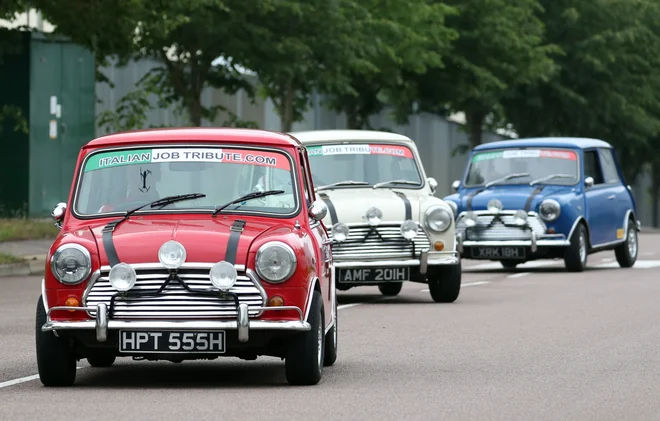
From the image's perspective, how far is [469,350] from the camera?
13.2 m

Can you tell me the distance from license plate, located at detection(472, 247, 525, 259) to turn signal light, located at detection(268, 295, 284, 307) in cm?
1483

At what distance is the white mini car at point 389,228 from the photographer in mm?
18031

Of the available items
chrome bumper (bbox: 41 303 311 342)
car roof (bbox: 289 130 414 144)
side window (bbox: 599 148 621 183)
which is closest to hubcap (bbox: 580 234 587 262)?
side window (bbox: 599 148 621 183)

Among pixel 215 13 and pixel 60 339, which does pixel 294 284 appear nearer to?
pixel 60 339

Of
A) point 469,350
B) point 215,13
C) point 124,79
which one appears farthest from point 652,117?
point 469,350

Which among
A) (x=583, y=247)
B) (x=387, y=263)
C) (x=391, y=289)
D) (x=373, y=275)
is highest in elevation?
(x=387, y=263)

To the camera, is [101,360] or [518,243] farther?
[518,243]

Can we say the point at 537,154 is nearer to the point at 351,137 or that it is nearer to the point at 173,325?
the point at 351,137

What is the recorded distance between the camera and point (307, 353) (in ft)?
34.1

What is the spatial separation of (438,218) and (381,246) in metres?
0.64

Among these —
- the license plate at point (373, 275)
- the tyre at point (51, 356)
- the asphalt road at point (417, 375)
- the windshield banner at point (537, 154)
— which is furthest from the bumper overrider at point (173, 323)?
the windshield banner at point (537, 154)

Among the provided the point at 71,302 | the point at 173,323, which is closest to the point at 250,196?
the point at 173,323

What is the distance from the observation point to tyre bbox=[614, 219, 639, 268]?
27.5 m

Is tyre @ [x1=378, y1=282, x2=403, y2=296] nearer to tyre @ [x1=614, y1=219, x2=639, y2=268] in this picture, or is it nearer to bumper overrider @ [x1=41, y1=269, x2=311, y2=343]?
tyre @ [x1=614, y1=219, x2=639, y2=268]
